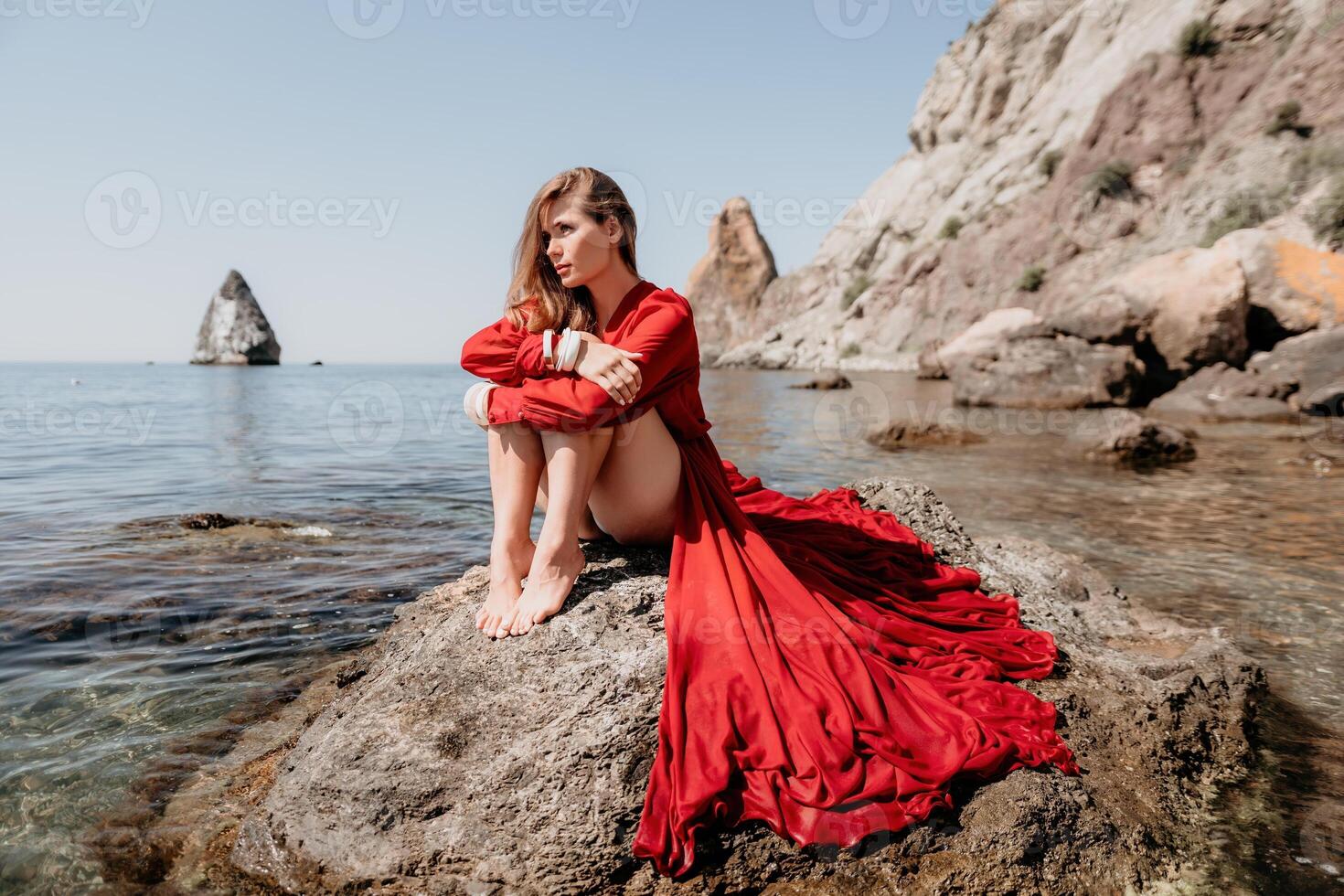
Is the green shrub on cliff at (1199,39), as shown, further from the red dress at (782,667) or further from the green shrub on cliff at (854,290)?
the red dress at (782,667)

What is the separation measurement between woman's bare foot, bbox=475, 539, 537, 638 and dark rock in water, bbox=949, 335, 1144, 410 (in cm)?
1969

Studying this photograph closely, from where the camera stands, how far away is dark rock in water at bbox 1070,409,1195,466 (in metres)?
12.3

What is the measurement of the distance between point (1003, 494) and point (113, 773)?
9371 millimetres

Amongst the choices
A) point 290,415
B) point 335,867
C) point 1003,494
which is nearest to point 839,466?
point 1003,494

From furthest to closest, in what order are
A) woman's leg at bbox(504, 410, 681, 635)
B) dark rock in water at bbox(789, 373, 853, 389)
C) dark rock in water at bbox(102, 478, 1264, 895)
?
dark rock in water at bbox(789, 373, 853, 389)
woman's leg at bbox(504, 410, 681, 635)
dark rock in water at bbox(102, 478, 1264, 895)

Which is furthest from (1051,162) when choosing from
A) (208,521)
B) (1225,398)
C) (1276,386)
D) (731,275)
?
(731,275)

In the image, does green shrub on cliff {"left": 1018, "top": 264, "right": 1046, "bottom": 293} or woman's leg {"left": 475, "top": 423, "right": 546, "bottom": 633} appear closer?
woman's leg {"left": 475, "top": 423, "right": 546, "bottom": 633}

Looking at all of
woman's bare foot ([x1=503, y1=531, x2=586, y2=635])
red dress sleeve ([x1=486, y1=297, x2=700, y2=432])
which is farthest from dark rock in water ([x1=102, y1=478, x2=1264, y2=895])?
red dress sleeve ([x1=486, y1=297, x2=700, y2=432])

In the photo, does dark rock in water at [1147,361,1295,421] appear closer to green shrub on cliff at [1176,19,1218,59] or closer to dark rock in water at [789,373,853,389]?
dark rock in water at [789,373,853,389]

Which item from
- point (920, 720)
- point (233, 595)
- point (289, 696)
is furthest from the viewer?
point (233, 595)

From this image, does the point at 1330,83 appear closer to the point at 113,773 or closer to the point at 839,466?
the point at 839,466

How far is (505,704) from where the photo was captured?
2686 mm

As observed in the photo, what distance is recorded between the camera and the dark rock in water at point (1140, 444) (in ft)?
40.3

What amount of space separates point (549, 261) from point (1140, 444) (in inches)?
479
